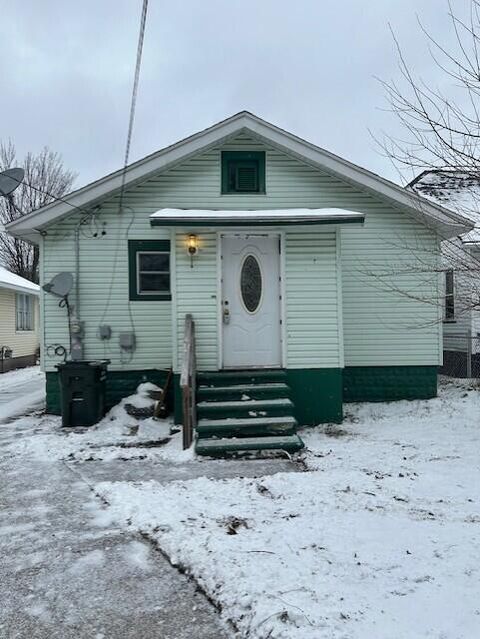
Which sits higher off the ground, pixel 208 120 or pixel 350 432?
pixel 208 120

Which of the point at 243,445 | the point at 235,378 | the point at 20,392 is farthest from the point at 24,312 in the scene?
the point at 243,445

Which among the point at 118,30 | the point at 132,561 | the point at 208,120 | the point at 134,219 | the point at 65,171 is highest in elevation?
the point at 65,171

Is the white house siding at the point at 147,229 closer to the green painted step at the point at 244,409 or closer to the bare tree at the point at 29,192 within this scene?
the green painted step at the point at 244,409

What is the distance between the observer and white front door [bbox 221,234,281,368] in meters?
8.54

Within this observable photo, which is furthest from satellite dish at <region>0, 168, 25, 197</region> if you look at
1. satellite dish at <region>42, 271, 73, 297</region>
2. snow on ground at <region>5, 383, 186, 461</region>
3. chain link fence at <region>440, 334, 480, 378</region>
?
chain link fence at <region>440, 334, 480, 378</region>

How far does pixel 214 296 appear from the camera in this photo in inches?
331

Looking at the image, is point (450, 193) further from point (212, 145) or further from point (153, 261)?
point (153, 261)

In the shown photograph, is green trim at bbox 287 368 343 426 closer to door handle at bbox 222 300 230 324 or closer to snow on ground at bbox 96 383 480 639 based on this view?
door handle at bbox 222 300 230 324

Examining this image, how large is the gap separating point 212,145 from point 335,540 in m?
7.30

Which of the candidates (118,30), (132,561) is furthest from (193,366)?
(118,30)

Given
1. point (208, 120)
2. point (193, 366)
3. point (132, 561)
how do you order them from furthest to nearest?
point (208, 120) < point (193, 366) < point (132, 561)

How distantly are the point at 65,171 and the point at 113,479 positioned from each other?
1414 inches

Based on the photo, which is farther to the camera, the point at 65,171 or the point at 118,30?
the point at 65,171

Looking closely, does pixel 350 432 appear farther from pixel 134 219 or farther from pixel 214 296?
pixel 134 219
